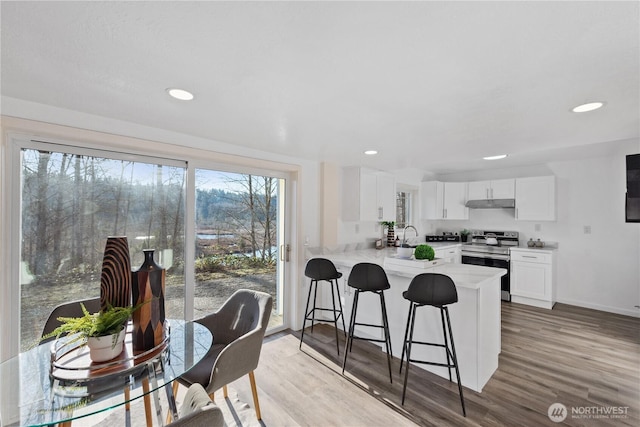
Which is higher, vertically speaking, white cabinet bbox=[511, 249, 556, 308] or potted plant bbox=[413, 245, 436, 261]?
potted plant bbox=[413, 245, 436, 261]

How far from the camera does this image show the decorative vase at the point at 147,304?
4.67 ft

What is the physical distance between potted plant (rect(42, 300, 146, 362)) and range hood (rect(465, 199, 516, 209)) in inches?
218

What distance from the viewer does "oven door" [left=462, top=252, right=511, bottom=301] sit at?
4680 millimetres

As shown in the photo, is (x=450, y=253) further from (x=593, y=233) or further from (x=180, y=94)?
(x=180, y=94)

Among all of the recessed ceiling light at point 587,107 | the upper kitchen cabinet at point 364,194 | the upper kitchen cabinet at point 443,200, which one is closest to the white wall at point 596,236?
the upper kitchen cabinet at point 443,200

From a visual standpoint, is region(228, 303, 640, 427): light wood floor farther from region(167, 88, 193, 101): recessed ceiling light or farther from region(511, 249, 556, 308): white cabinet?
region(167, 88, 193, 101): recessed ceiling light

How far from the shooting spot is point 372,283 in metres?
2.58

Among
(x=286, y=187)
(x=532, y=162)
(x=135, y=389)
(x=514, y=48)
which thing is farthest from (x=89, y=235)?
(x=532, y=162)

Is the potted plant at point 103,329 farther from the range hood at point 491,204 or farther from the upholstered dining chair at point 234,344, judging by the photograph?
the range hood at point 491,204

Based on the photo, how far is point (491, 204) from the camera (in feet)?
16.8

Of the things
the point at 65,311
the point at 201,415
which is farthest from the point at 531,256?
the point at 65,311

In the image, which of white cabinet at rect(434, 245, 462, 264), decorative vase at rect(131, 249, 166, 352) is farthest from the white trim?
decorative vase at rect(131, 249, 166, 352)

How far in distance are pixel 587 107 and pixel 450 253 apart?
3511 mm

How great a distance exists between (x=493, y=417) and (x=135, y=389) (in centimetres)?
227
